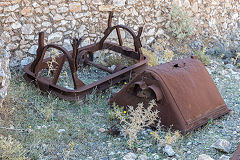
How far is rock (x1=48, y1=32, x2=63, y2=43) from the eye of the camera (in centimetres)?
527

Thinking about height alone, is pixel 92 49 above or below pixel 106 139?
above

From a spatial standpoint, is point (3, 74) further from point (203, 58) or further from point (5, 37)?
point (203, 58)

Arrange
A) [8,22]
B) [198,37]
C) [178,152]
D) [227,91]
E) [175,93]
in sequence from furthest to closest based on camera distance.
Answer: [198,37] < [227,91] < [8,22] < [175,93] < [178,152]

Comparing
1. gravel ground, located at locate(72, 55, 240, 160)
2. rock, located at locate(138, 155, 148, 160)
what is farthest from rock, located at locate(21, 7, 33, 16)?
rock, located at locate(138, 155, 148, 160)

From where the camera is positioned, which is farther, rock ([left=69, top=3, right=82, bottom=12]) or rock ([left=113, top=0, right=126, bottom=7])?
rock ([left=113, top=0, right=126, bottom=7])

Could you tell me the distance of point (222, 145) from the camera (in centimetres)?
339

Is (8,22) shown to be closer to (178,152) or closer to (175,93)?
(175,93)

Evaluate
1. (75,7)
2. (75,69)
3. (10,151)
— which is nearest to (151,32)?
(75,7)

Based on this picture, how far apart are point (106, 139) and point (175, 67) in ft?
3.88

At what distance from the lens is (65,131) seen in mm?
3770

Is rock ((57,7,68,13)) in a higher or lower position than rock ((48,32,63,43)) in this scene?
higher

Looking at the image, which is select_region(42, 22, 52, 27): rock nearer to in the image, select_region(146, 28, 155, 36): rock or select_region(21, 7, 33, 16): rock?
select_region(21, 7, 33, 16): rock

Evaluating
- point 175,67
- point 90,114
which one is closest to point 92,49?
point 90,114

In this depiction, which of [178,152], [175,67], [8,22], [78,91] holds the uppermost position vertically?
[8,22]
